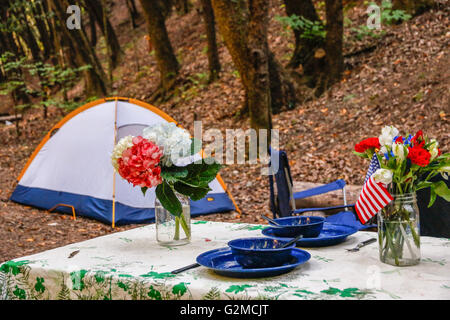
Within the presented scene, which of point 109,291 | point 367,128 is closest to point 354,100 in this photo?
point 367,128

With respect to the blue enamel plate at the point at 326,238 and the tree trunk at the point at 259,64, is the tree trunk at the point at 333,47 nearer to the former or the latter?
the tree trunk at the point at 259,64

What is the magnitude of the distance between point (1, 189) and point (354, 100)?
5.65 meters

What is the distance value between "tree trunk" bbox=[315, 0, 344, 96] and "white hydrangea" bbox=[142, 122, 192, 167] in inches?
271

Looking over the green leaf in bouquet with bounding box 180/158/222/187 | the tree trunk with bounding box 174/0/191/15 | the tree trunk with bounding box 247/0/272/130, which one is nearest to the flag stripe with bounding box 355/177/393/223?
the green leaf in bouquet with bounding box 180/158/222/187

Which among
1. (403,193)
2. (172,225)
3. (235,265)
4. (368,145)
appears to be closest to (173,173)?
(172,225)

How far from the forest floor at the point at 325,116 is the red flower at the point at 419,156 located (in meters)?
3.93

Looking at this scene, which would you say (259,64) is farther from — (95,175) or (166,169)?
(166,169)

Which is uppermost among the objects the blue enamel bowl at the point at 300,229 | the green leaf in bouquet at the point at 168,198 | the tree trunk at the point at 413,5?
the tree trunk at the point at 413,5

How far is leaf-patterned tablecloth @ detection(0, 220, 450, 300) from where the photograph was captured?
1441mm

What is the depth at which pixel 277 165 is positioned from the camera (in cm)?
397

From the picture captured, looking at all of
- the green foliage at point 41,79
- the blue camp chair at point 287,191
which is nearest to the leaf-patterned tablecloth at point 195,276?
the blue camp chair at point 287,191

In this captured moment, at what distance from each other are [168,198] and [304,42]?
313 inches

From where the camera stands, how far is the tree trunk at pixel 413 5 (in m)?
8.70

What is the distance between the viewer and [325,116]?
26.2 ft
